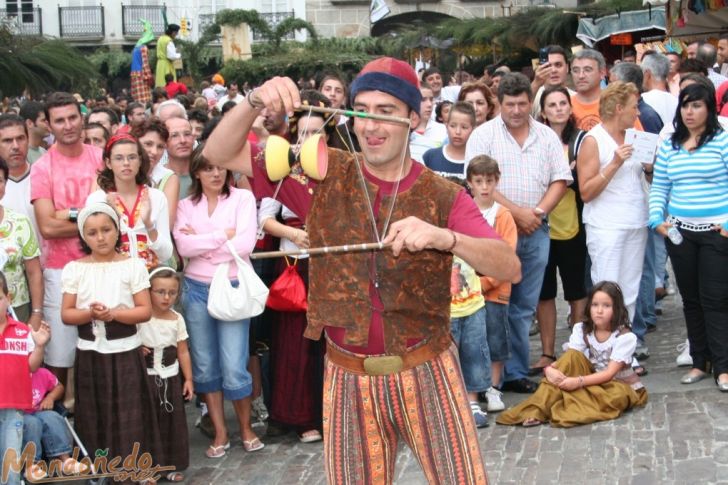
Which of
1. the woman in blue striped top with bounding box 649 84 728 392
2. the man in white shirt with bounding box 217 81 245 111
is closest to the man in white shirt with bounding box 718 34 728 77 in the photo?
the woman in blue striped top with bounding box 649 84 728 392

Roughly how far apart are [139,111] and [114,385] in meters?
4.47

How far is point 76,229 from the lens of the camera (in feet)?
21.8

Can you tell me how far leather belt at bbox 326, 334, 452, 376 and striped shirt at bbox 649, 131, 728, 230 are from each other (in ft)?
12.0

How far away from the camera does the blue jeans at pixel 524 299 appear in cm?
752

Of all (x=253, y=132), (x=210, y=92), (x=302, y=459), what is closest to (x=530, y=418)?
(x=302, y=459)

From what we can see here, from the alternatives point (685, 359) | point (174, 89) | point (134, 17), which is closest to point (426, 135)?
point (685, 359)

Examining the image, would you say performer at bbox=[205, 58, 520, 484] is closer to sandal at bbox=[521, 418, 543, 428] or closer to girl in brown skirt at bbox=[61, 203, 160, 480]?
girl in brown skirt at bbox=[61, 203, 160, 480]

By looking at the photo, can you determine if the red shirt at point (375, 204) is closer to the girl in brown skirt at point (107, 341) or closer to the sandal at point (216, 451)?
the girl in brown skirt at point (107, 341)

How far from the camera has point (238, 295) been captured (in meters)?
6.32

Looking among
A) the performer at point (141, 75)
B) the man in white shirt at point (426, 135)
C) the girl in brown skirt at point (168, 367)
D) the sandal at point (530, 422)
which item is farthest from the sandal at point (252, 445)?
the performer at point (141, 75)

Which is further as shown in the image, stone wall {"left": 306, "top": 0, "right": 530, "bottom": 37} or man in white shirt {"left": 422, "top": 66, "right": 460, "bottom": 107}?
stone wall {"left": 306, "top": 0, "right": 530, "bottom": 37}

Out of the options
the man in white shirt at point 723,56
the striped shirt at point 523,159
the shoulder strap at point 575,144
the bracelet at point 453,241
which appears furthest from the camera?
the man in white shirt at point 723,56

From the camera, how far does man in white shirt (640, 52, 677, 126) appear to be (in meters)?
8.98

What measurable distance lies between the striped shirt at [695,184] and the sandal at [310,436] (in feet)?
8.79
